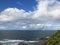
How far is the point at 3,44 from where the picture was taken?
141 m

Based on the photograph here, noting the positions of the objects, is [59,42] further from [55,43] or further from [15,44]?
[15,44]

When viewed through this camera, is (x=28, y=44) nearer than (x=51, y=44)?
No

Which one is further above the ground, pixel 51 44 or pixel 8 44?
pixel 8 44

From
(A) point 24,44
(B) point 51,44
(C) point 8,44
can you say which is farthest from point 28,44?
(B) point 51,44

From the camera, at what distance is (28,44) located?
461 ft

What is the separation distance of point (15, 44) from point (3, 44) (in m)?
8.19

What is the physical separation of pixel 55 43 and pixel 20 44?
231 feet

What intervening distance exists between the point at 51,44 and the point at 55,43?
157 centimetres

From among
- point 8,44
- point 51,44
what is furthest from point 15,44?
point 51,44

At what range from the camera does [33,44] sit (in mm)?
139375

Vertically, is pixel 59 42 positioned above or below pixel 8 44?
below

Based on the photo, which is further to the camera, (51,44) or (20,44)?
(20,44)

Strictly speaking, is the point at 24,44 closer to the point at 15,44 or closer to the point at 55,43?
the point at 15,44

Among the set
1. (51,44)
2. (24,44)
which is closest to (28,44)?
(24,44)
